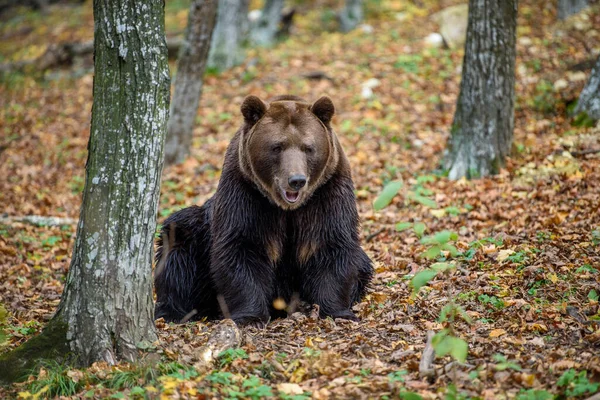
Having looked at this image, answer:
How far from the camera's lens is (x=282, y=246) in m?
6.05

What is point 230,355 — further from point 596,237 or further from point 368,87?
point 368,87

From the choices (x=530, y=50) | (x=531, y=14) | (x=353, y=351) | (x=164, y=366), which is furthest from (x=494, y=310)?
(x=531, y=14)

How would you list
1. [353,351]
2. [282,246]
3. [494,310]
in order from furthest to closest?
[282,246], [494,310], [353,351]

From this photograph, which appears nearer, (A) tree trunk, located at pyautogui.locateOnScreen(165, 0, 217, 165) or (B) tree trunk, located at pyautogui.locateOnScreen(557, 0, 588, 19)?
(A) tree trunk, located at pyautogui.locateOnScreen(165, 0, 217, 165)

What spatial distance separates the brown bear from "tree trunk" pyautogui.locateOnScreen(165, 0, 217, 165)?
571 cm

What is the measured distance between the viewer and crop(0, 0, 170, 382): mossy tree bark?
4449 millimetres

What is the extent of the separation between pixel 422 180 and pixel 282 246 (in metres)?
3.88

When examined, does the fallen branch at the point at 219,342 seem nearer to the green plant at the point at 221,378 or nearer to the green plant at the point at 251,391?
the green plant at the point at 221,378

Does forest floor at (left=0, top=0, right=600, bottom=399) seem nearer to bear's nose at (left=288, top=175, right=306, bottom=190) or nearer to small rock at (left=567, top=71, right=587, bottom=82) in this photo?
small rock at (left=567, top=71, right=587, bottom=82)

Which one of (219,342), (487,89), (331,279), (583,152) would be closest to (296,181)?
(331,279)

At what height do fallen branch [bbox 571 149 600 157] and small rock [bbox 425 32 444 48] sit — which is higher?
small rock [bbox 425 32 444 48]

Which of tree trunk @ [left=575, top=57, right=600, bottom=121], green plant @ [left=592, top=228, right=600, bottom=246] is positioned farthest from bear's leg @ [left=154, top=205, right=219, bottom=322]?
tree trunk @ [left=575, top=57, right=600, bottom=121]

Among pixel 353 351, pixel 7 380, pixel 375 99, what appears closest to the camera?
pixel 7 380

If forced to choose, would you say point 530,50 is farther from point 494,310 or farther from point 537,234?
point 494,310
